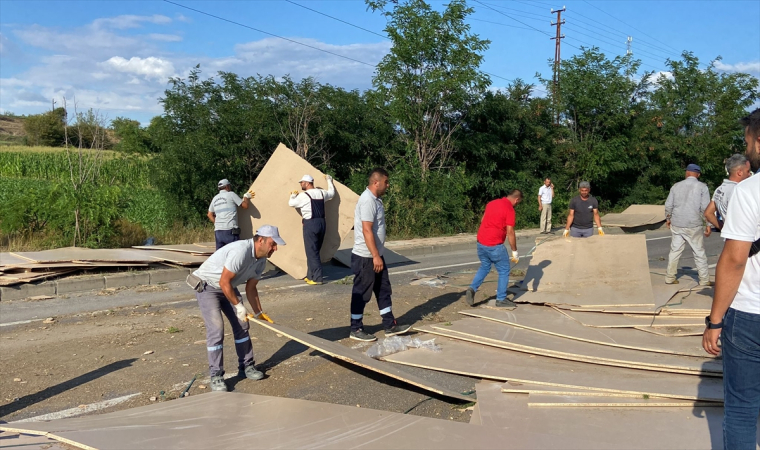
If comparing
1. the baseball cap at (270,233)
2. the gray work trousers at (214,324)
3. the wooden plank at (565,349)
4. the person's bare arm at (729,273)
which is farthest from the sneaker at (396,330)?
the person's bare arm at (729,273)

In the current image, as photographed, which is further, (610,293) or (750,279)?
(610,293)

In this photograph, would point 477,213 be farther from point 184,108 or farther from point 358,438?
point 358,438

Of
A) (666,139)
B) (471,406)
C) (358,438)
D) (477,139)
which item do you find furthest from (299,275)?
(666,139)

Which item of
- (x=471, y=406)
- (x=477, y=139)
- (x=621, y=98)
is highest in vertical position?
(x=621, y=98)

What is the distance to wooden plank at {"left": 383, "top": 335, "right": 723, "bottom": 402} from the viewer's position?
4.69 meters

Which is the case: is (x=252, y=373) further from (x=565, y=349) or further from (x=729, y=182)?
(x=729, y=182)

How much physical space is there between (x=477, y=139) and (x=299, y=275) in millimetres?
11799

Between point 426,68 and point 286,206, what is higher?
point 426,68

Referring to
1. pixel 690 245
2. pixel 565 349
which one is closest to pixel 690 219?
pixel 690 245

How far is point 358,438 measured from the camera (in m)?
3.73

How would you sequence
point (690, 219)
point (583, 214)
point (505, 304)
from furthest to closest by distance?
point (583, 214), point (690, 219), point (505, 304)

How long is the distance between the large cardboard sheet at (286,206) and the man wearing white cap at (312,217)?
21 cm

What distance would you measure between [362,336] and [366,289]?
1.66 feet

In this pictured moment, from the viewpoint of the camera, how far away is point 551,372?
5.25m
